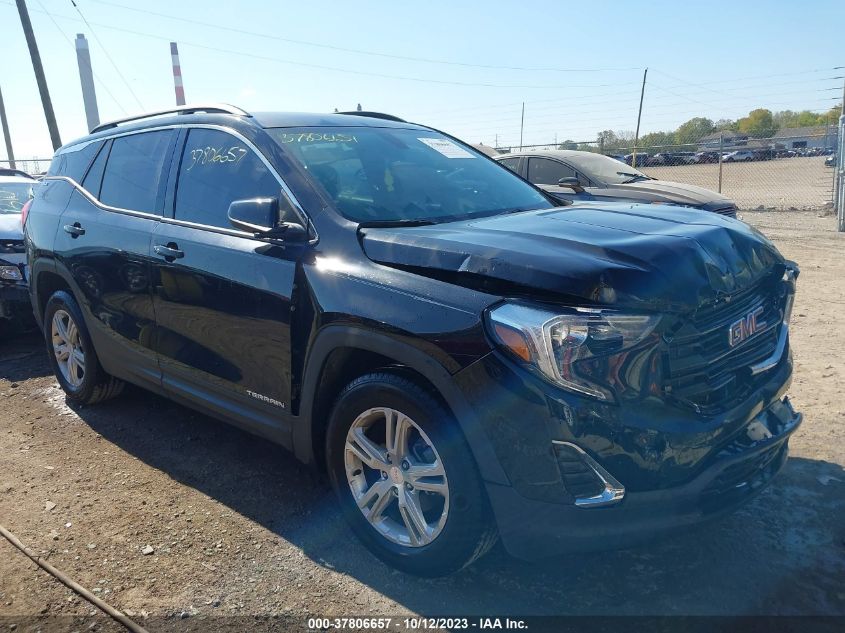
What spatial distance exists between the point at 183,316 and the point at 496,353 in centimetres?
202

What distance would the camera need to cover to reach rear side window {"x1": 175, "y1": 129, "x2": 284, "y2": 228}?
341cm

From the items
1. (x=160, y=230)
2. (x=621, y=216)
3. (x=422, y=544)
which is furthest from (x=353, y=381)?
(x=160, y=230)

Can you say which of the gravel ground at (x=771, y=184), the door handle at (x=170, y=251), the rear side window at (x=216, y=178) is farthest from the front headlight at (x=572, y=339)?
the gravel ground at (x=771, y=184)

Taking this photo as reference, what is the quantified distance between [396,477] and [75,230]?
3.05 metres

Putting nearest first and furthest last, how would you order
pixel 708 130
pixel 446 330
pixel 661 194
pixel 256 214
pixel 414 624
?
pixel 446 330, pixel 414 624, pixel 256 214, pixel 661 194, pixel 708 130

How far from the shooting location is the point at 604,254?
2496 mm

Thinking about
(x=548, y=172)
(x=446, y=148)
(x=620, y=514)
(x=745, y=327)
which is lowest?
(x=620, y=514)

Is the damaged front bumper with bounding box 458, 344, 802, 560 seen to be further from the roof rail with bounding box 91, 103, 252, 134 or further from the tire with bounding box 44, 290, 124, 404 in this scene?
the tire with bounding box 44, 290, 124, 404

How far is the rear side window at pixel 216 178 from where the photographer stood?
11.2ft

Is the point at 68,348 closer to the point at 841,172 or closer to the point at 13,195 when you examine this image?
the point at 13,195

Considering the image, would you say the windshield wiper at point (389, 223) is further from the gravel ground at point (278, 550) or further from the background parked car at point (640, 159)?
the background parked car at point (640, 159)

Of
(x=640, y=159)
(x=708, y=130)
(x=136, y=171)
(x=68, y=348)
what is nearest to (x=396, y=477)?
(x=136, y=171)

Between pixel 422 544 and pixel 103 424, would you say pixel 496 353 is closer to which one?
pixel 422 544

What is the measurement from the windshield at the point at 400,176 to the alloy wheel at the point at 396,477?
0.94m
